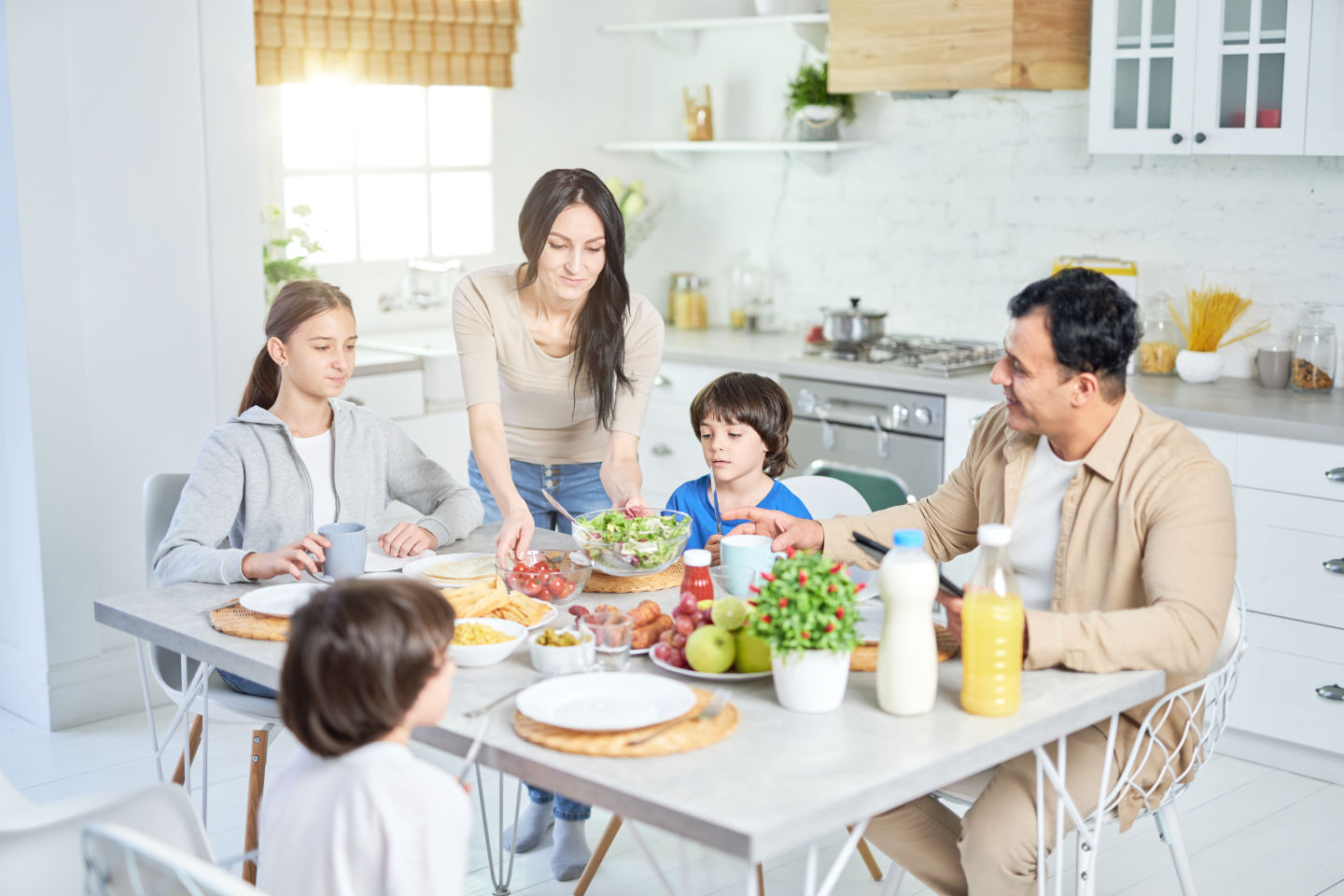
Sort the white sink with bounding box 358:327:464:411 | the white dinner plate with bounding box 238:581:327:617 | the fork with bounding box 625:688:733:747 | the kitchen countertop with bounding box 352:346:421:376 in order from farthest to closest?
the white sink with bounding box 358:327:464:411, the kitchen countertop with bounding box 352:346:421:376, the white dinner plate with bounding box 238:581:327:617, the fork with bounding box 625:688:733:747

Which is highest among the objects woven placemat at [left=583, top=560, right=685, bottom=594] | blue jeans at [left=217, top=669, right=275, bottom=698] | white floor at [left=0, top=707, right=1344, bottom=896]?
woven placemat at [left=583, top=560, right=685, bottom=594]

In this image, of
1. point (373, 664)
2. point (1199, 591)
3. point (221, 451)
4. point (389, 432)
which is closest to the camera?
point (373, 664)

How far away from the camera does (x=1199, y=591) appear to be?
193 cm

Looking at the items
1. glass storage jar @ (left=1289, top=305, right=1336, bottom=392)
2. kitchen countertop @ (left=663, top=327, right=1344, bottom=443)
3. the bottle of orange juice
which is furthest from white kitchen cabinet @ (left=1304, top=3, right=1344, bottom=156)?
the bottle of orange juice

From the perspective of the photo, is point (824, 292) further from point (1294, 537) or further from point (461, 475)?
point (1294, 537)

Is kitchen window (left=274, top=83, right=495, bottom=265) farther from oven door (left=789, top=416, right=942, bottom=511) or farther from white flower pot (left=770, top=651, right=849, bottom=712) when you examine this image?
white flower pot (left=770, top=651, right=849, bottom=712)

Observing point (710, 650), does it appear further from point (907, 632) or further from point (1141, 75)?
point (1141, 75)

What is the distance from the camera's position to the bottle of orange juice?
1732 millimetres

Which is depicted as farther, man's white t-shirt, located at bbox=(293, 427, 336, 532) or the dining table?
man's white t-shirt, located at bbox=(293, 427, 336, 532)

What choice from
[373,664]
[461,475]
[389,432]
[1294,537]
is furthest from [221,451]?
[1294,537]

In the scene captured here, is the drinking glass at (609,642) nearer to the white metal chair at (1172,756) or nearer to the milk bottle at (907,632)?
the milk bottle at (907,632)

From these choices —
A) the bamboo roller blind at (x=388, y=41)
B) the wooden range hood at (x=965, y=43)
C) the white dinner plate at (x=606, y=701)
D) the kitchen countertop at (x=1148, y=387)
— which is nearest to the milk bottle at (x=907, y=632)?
the white dinner plate at (x=606, y=701)

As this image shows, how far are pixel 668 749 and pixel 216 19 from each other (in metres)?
2.81

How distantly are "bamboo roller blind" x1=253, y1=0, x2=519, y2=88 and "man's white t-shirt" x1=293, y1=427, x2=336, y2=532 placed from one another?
2.11m
